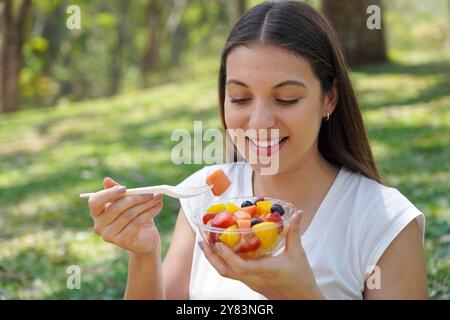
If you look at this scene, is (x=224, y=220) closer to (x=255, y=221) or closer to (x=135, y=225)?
(x=255, y=221)

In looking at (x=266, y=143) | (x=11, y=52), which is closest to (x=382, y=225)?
(x=266, y=143)

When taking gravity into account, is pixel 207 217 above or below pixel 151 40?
below

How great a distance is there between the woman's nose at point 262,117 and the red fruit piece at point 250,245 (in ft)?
1.37

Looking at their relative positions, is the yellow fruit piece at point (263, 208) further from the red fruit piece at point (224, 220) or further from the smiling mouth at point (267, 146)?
the smiling mouth at point (267, 146)

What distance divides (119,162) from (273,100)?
16.4ft

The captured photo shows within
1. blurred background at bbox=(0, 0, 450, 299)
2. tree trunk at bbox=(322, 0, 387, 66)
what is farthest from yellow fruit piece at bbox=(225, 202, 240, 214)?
tree trunk at bbox=(322, 0, 387, 66)

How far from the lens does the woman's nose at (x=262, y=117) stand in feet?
6.92

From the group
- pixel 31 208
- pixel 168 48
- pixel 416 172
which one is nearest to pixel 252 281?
pixel 416 172

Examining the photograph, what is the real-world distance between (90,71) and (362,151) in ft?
117

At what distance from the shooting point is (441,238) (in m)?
3.86

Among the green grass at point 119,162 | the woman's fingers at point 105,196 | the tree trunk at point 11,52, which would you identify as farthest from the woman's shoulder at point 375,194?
the tree trunk at point 11,52

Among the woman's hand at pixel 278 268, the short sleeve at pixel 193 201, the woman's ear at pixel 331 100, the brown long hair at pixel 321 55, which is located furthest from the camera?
the short sleeve at pixel 193 201

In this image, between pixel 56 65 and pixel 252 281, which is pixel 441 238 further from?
pixel 56 65

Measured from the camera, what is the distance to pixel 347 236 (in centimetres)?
222
